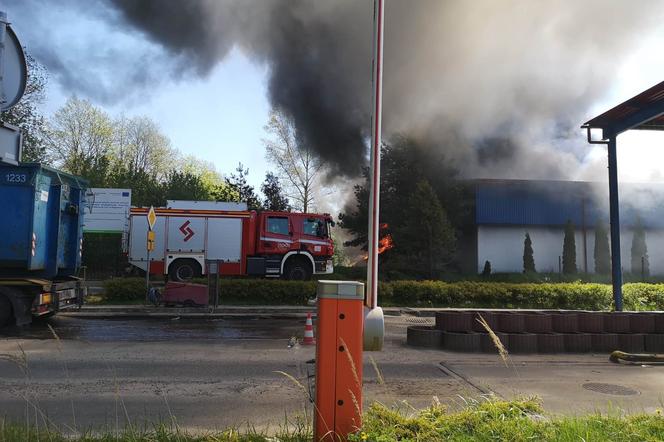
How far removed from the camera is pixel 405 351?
7426 millimetres

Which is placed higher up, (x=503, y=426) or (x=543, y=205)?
(x=543, y=205)

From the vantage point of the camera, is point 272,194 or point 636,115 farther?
point 272,194

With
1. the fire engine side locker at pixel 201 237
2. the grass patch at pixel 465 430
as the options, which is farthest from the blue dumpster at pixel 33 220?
the fire engine side locker at pixel 201 237

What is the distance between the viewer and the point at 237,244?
1712 cm

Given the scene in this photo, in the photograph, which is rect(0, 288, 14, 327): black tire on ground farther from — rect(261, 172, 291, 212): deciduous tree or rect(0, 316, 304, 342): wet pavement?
rect(261, 172, 291, 212): deciduous tree

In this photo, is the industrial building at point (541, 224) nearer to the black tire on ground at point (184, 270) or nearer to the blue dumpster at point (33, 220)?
the black tire on ground at point (184, 270)

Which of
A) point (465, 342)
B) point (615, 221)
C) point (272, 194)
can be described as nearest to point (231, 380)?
point (465, 342)

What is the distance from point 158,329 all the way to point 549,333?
22.3ft

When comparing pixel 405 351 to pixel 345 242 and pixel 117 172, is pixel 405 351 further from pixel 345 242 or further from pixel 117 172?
pixel 117 172

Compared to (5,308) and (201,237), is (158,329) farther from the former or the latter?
(201,237)

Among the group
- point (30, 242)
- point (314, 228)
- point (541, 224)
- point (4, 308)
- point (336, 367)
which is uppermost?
point (541, 224)

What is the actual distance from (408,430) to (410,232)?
19816mm

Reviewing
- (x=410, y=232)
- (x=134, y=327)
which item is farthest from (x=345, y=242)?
(x=134, y=327)

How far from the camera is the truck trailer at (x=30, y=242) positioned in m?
8.69
